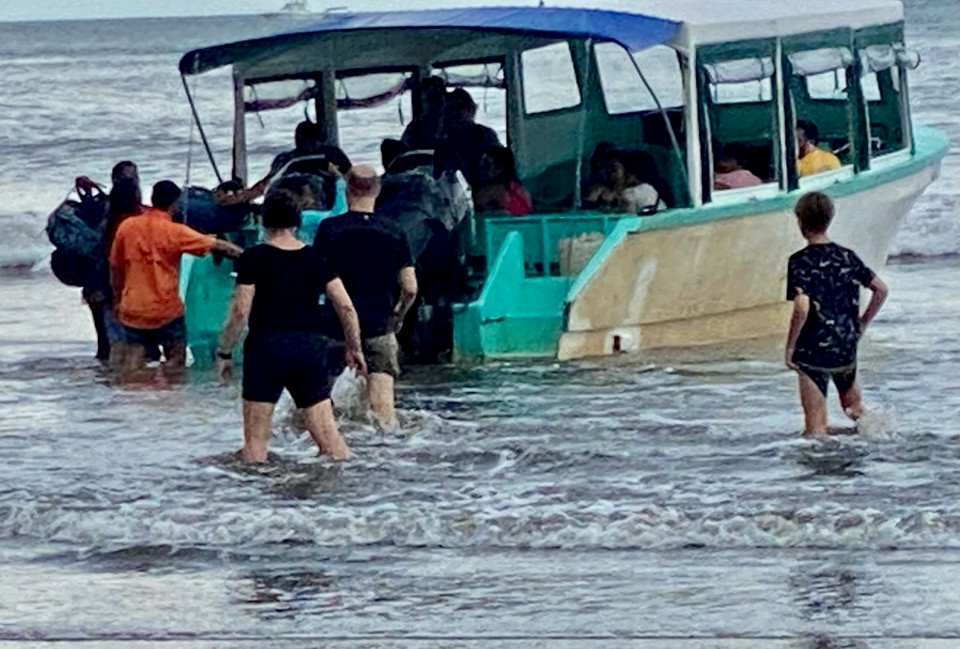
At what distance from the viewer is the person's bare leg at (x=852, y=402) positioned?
10602 mm

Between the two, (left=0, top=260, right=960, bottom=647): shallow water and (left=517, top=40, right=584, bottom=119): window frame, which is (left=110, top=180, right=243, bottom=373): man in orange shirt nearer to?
(left=0, top=260, right=960, bottom=647): shallow water

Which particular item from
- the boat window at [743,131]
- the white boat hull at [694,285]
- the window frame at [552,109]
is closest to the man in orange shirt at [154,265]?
the white boat hull at [694,285]

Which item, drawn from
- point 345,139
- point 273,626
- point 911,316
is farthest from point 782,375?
point 345,139

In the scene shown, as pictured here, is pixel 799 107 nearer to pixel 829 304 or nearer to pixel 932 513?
pixel 829 304

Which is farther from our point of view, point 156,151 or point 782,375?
point 156,151

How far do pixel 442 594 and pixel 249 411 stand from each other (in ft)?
7.98

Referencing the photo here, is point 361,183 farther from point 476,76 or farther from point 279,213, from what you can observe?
point 476,76

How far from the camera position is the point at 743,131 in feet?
54.6

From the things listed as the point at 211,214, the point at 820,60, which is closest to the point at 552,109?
the point at 820,60

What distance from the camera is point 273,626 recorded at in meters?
7.21

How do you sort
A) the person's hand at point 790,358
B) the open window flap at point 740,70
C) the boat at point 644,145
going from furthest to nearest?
the open window flap at point 740,70 < the boat at point 644,145 < the person's hand at point 790,358

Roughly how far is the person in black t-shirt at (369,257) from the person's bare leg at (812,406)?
1.93 meters

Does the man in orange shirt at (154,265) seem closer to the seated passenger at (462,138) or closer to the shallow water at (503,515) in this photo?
the shallow water at (503,515)

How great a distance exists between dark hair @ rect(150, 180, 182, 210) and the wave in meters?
3.85
